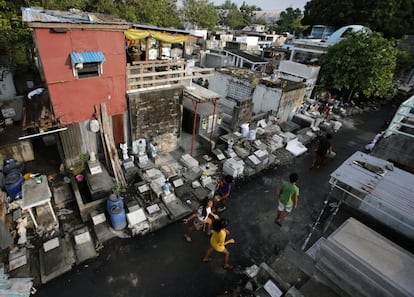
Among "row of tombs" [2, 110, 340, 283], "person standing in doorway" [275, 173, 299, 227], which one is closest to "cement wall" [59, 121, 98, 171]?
"row of tombs" [2, 110, 340, 283]

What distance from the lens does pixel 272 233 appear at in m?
9.48

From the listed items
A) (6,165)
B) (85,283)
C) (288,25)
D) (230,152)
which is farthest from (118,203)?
(288,25)

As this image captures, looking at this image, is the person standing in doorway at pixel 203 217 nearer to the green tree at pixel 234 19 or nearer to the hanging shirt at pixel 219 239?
the hanging shirt at pixel 219 239

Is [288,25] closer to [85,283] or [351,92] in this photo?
[351,92]

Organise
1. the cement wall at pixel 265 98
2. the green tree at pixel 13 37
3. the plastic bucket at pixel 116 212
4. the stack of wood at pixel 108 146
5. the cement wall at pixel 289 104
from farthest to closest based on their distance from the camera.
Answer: the cement wall at pixel 289 104
the cement wall at pixel 265 98
the green tree at pixel 13 37
the stack of wood at pixel 108 146
the plastic bucket at pixel 116 212

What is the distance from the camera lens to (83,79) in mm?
9312

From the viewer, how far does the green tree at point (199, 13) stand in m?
52.3

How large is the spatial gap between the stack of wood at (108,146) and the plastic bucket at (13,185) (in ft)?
11.1

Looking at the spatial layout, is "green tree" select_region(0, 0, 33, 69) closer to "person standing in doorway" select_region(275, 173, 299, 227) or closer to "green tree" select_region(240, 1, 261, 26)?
"person standing in doorway" select_region(275, 173, 299, 227)

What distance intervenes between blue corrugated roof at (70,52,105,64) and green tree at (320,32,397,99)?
22254 mm

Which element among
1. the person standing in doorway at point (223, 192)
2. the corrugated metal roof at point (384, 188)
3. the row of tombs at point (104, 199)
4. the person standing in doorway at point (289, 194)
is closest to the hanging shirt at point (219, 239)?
the person standing in doorway at point (223, 192)

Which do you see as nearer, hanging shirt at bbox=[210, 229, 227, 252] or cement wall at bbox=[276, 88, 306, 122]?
hanging shirt at bbox=[210, 229, 227, 252]

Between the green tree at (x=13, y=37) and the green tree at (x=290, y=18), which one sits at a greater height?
the green tree at (x=290, y=18)

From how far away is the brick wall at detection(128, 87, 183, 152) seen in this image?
1117 centimetres
